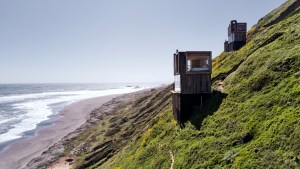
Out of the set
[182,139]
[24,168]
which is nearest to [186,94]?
[182,139]

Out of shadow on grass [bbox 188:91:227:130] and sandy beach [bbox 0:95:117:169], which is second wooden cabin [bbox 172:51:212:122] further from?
sandy beach [bbox 0:95:117:169]

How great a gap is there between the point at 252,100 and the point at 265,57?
6626mm

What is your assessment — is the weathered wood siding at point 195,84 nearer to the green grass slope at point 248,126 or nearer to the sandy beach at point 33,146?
the green grass slope at point 248,126

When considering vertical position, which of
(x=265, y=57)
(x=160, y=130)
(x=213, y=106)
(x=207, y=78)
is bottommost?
(x=160, y=130)

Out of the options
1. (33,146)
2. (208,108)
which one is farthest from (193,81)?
(33,146)

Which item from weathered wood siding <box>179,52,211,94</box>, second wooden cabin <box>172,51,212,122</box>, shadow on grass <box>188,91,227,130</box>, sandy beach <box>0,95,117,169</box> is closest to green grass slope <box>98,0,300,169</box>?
shadow on grass <box>188,91,227,130</box>

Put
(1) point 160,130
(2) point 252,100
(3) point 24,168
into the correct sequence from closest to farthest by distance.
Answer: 1. (2) point 252,100
2. (1) point 160,130
3. (3) point 24,168

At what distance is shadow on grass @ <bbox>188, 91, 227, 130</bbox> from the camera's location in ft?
67.7

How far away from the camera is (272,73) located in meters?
18.6

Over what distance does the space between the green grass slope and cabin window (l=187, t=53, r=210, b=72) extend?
113 inches

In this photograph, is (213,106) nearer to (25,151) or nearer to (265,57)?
(265,57)

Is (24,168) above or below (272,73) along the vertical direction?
below

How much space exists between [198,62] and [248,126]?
1150 cm

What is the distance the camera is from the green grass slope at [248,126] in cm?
1242
